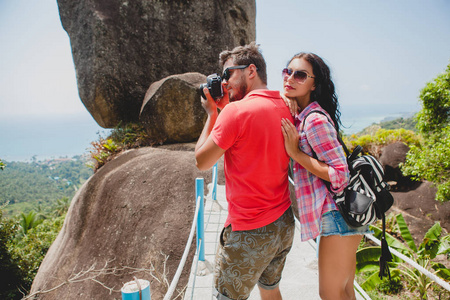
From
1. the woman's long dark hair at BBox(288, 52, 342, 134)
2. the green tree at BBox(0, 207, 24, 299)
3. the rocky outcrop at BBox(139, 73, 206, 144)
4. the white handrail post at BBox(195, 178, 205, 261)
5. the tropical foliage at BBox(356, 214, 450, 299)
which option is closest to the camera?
the woman's long dark hair at BBox(288, 52, 342, 134)

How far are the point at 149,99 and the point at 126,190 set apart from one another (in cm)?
349

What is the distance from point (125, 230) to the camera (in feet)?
17.9

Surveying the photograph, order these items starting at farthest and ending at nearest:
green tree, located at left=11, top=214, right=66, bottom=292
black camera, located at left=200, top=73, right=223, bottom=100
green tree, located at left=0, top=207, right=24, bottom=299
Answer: green tree, located at left=11, top=214, right=66, bottom=292, green tree, located at left=0, top=207, right=24, bottom=299, black camera, located at left=200, top=73, right=223, bottom=100

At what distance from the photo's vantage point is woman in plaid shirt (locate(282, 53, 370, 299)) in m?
1.50

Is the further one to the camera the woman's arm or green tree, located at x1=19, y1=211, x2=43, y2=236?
green tree, located at x1=19, y1=211, x2=43, y2=236

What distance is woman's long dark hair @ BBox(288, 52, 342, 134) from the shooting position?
171 cm

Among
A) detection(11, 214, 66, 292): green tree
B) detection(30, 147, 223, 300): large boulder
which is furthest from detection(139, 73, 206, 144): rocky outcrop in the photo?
detection(11, 214, 66, 292): green tree

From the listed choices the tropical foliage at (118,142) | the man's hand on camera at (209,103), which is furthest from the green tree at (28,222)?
the man's hand on camera at (209,103)

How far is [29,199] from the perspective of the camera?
66.4 m

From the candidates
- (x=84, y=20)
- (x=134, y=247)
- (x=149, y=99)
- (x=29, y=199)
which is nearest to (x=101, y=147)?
(x=149, y=99)

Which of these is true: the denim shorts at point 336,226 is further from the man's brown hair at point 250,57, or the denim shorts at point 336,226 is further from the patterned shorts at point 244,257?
the man's brown hair at point 250,57

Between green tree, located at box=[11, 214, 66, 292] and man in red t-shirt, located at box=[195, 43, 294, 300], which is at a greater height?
Result: man in red t-shirt, located at box=[195, 43, 294, 300]

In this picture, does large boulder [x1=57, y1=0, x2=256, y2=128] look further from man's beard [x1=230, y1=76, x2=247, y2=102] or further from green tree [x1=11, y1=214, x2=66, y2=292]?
man's beard [x1=230, y1=76, x2=247, y2=102]

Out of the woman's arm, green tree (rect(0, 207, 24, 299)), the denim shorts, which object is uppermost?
the woman's arm
